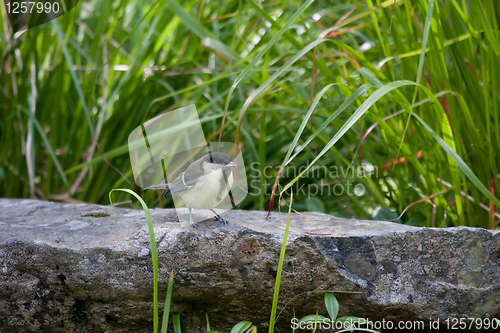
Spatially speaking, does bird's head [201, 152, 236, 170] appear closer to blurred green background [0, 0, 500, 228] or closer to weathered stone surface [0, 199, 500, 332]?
weathered stone surface [0, 199, 500, 332]

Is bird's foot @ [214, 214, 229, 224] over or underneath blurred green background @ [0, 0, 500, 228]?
underneath

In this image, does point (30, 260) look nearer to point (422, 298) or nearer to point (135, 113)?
point (422, 298)

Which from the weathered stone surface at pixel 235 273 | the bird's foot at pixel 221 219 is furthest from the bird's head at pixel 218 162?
the weathered stone surface at pixel 235 273

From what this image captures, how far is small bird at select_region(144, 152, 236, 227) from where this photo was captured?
1955mm

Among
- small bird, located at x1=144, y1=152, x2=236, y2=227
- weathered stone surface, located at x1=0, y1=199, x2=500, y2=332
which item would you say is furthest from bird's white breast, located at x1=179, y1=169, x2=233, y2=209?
weathered stone surface, located at x1=0, y1=199, x2=500, y2=332

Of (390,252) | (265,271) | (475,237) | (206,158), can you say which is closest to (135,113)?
(206,158)

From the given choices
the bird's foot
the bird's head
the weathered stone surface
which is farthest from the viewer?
the bird's head

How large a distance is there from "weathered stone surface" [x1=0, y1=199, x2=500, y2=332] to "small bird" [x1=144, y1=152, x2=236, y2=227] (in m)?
0.21

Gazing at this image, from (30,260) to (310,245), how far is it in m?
1.07

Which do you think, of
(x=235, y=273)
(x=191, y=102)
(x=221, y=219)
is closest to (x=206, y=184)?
(x=221, y=219)

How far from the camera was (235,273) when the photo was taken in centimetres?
170

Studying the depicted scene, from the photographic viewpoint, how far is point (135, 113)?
3.20m

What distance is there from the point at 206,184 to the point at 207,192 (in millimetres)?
40

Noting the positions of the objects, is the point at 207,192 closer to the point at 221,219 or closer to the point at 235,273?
the point at 221,219
